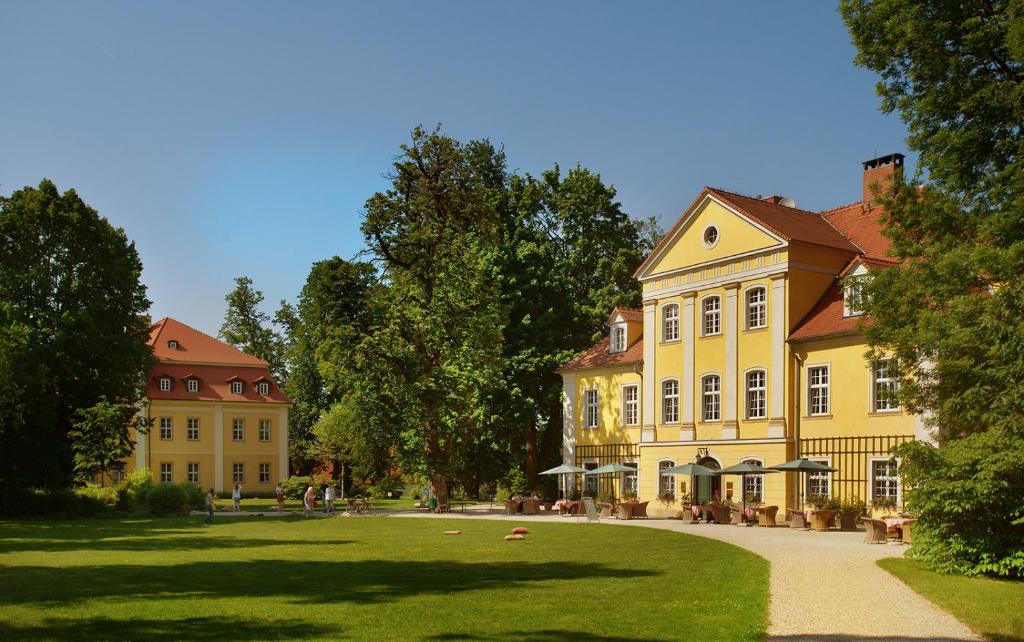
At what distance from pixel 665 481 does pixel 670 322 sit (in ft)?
20.6

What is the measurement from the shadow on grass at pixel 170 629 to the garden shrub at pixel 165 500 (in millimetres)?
31963

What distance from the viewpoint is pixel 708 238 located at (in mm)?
39375

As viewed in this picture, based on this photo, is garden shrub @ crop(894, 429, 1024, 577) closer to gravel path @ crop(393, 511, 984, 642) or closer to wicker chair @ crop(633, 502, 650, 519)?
gravel path @ crop(393, 511, 984, 642)

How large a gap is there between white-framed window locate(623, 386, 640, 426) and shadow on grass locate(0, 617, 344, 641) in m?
31.8

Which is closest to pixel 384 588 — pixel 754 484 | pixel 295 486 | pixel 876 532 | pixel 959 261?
pixel 959 261

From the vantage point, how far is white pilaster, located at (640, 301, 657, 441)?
41.6 metres

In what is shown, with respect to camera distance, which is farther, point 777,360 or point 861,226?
point 861,226

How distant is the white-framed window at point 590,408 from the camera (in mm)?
45469

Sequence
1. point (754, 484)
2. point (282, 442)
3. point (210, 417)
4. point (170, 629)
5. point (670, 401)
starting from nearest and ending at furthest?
point (170, 629)
point (754, 484)
point (670, 401)
point (210, 417)
point (282, 442)

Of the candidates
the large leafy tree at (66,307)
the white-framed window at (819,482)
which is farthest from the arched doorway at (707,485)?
the large leafy tree at (66,307)

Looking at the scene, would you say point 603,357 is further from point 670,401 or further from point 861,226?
point 861,226

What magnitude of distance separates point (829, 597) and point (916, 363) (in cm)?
730

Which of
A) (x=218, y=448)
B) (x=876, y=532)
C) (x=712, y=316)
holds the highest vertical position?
(x=712, y=316)

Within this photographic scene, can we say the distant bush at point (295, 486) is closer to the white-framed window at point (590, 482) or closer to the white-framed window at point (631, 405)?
the white-framed window at point (590, 482)
